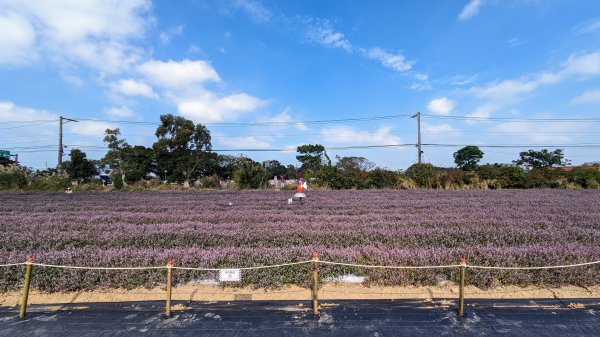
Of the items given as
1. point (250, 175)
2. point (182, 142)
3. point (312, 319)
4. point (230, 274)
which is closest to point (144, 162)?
point (182, 142)

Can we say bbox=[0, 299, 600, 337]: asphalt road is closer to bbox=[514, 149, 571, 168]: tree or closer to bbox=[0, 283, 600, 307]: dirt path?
bbox=[0, 283, 600, 307]: dirt path

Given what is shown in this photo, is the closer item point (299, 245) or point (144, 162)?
point (299, 245)

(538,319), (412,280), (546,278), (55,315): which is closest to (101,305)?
(55,315)

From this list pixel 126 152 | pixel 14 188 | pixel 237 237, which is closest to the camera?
pixel 237 237

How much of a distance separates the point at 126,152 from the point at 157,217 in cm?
2414

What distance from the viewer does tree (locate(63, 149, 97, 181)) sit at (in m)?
34.5

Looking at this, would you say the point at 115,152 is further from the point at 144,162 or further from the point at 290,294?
the point at 290,294

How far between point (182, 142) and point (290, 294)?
1206 inches

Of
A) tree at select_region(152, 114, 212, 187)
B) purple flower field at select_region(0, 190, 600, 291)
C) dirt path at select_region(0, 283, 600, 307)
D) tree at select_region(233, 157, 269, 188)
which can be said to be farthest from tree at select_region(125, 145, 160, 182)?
dirt path at select_region(0, 283, 600, 307)

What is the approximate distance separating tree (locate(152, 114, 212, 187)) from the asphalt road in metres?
29.3

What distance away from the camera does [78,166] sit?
123 ft

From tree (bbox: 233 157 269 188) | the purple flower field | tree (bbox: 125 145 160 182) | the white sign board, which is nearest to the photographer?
the white sign board

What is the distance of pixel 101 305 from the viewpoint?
4.12 metres

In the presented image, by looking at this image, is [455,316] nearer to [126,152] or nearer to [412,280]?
[412,280]
